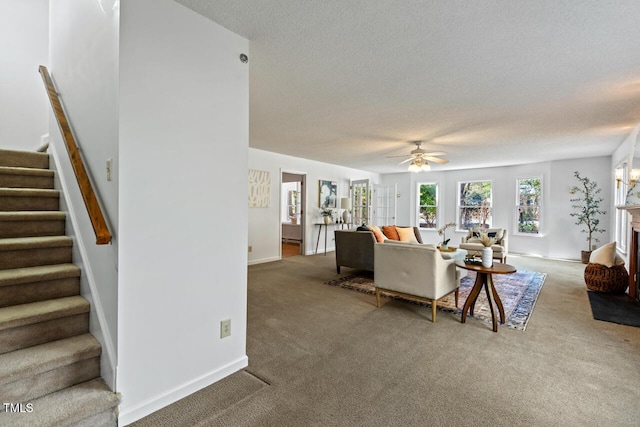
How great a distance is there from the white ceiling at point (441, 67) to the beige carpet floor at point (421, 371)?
7.77 feet

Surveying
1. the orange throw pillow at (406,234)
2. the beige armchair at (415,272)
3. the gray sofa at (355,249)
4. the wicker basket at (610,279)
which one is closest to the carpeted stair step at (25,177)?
the beige armchair at (415,272)

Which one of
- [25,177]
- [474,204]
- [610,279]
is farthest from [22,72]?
[474,204]

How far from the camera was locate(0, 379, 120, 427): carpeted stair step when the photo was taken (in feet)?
4.49

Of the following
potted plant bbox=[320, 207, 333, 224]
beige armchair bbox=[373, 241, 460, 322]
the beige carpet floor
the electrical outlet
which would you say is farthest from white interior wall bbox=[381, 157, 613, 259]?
the electrical outlet

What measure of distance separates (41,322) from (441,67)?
3323 mm

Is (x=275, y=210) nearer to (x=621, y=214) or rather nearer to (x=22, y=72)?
(x=22, y=72)

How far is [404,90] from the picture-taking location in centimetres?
297

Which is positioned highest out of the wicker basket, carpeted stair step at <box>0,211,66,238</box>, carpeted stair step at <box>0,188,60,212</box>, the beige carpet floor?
carpeted stair step at <box>0,188,60,212</box>

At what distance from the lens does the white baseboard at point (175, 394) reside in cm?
159

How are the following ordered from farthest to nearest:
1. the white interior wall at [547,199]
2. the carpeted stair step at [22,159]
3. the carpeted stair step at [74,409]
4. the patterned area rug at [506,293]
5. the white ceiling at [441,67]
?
1. the white interior wall at [547,199]
2. the patterned area rug at [506,293]
3. the carpeted stair step at [22,159]
4. the white ceiling at [441,67]
5. the carpeted stair step at [74,409]

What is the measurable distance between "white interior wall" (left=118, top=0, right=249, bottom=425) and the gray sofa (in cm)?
301

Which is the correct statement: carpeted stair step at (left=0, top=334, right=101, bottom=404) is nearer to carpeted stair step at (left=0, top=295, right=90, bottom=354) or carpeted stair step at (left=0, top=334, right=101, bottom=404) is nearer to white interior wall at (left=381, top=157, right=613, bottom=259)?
carpeted stair step at (left=0, top=295, right=90, bottom=354)

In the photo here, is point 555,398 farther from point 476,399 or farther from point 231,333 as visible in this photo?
point 231,333

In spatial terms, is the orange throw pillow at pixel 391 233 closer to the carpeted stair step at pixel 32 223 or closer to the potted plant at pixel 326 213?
the potted plant at pixel 326 213
